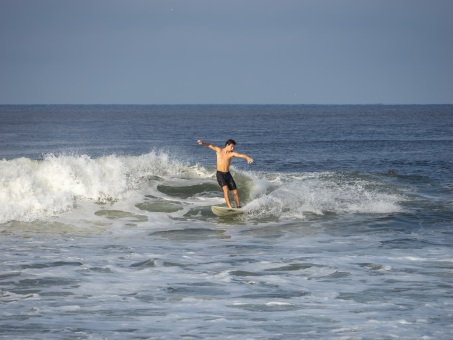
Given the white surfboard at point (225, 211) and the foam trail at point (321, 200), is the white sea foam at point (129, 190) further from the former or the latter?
the white surfboard at point (225, 211)

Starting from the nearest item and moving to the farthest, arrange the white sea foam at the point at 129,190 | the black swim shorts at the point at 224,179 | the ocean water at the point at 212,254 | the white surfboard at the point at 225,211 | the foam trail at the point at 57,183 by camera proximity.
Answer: the ocean water at the point at 212,254, the foam trail at the point at 57,183, the white surfboard at the point at 225,211, the white sea foam at the point at 129,190, the black swim shorts at the point at 224,179

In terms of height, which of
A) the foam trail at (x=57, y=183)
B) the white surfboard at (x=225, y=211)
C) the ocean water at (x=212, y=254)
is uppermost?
the foam trail at (x=57, y=183)

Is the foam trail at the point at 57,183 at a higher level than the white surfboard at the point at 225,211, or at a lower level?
higher

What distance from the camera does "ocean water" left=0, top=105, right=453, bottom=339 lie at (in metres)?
9.33

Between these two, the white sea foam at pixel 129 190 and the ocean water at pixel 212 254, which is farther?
the white sea foam at pixel 129 190

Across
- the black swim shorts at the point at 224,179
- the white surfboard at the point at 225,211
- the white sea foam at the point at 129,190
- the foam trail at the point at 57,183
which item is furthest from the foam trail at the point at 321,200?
the foam trail at the point at 57,183

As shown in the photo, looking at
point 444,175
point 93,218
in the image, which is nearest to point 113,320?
point 93,218

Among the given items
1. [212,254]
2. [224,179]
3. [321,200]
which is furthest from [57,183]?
[212,254]

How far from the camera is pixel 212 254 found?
13656 millimetres

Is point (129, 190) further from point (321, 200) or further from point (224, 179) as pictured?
point (321, 200)

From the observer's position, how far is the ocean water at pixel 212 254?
9.33 m

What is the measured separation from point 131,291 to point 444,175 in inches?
814

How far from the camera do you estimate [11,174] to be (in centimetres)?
2009

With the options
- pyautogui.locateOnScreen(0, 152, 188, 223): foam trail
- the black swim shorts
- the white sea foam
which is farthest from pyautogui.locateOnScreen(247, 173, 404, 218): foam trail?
pyautogui.locateOnScreen(0, 152, 188, 223): foam trail
